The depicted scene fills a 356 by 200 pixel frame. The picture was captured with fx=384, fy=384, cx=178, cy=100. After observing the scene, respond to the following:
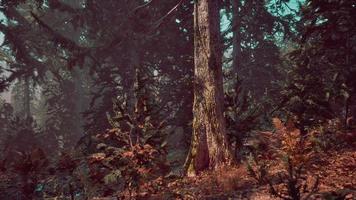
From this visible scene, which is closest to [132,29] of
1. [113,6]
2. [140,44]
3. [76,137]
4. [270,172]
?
[140,44]

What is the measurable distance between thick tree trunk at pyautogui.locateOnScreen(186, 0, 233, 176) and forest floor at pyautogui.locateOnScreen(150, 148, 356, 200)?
18.4 inches

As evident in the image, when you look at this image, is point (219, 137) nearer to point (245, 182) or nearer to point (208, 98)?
point (208, 98)

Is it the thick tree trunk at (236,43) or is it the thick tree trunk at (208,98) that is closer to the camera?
the thick tree trunk at (208,98)

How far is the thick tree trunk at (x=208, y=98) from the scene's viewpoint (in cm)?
948

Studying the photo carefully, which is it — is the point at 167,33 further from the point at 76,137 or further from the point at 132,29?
the point at 76,137

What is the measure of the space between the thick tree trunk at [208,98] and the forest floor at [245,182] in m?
0.47

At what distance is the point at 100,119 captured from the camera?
1861 centimetres

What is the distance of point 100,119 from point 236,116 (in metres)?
9.32

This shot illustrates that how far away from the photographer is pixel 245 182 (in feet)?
26.6

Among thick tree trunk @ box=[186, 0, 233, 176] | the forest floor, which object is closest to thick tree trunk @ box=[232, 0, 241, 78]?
thick tree trunk @ box=[186, 0, 233, 176]

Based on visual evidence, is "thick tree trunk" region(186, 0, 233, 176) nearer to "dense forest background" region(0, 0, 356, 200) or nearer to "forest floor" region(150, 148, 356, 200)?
"dense forest background" region(0, 0, 356, 200)

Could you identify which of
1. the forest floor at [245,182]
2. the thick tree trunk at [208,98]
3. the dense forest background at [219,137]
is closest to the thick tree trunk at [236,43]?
the dense forest background at [219,137]

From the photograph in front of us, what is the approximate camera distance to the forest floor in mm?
7137

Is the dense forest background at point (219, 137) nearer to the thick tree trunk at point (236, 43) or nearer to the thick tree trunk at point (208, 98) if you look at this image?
the thick tree trunk at point (208, 98)
